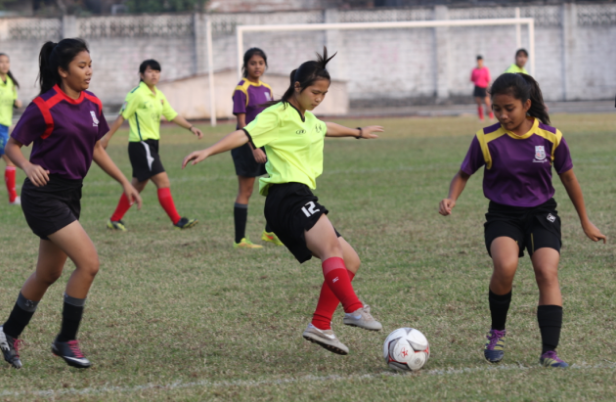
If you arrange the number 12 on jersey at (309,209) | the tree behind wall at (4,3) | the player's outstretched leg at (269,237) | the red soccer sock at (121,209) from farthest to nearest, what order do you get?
1. the tree behind wall at (4,3)
2. the red soccer sock at (121,209)
3. the player's outstretched leg at (269,237)
4. the number 12 on jersey at (309,209)

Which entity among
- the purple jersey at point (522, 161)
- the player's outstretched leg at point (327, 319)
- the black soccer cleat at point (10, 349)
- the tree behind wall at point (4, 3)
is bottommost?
the black soccer cleat at point (10, 349)

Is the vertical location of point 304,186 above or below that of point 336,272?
above

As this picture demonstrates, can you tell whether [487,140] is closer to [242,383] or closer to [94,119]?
[242,383]

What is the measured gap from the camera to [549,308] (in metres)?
3.80

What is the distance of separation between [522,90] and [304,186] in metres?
1.30

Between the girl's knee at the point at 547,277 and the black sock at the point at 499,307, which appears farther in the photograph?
the black sock at the point at 499,307

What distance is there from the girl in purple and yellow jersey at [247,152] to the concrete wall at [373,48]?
26.9 metres

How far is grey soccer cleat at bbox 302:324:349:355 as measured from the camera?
12.8 feet

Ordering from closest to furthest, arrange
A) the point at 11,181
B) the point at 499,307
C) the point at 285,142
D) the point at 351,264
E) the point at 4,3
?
the point at 499,307, the point at 351,264, the point at 285,142, the point at 11,181, the point at 4,3

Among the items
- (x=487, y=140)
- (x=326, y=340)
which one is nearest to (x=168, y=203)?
(x=326, y=340)

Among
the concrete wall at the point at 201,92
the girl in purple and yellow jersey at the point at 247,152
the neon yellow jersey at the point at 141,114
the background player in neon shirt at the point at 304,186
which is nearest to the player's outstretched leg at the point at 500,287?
the background player in neon shirt at the point at 304,186

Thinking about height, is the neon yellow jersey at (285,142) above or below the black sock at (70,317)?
above

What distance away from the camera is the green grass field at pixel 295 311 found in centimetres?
364

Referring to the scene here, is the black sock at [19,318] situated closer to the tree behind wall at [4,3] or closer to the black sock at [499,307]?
the black sock at [499,307]
